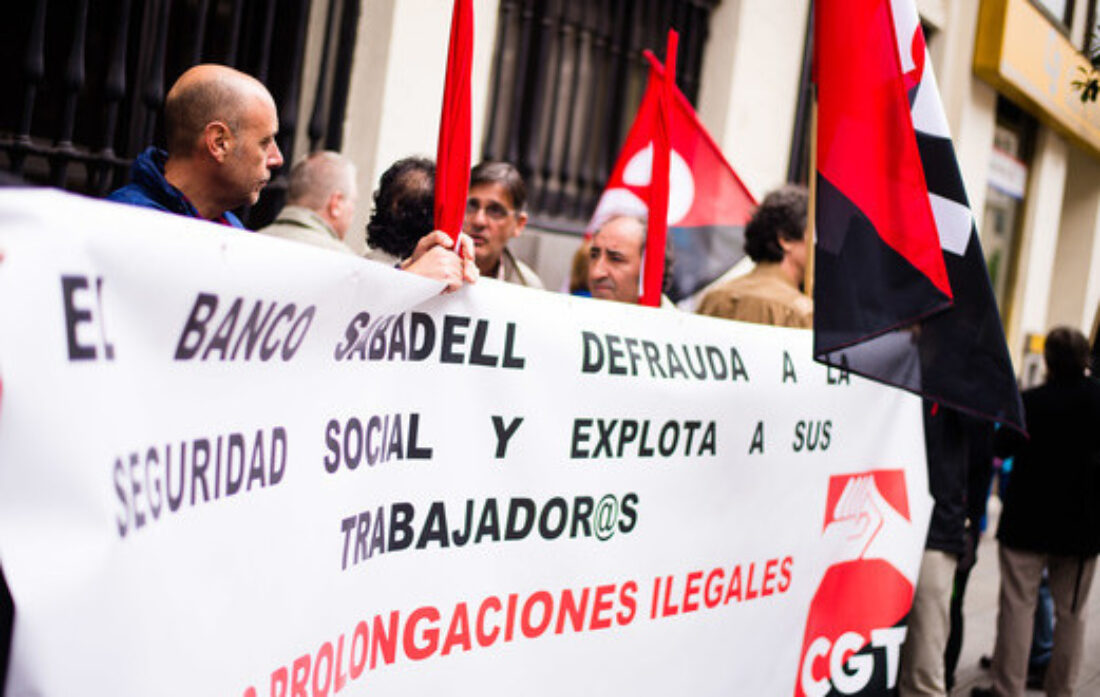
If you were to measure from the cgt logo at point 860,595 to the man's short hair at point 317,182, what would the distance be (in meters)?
2.02

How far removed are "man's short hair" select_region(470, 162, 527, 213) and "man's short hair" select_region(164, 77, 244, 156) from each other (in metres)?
1.53

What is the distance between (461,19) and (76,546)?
1414mm

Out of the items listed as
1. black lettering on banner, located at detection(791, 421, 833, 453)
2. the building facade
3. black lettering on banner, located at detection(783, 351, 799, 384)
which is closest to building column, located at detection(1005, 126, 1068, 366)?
the building facade

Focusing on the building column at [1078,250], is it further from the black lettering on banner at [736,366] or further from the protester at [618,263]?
the black lettering on banner at [736,366]

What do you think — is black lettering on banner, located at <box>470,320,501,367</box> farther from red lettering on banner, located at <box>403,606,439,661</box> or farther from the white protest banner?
red lettering on banner, located at <box>403,606,439,661</box>

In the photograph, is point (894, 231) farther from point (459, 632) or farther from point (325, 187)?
point (325, 187)

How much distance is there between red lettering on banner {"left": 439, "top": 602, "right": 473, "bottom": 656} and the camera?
2.26 meters

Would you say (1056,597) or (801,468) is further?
(1056,597)

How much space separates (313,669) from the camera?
75.6 inches

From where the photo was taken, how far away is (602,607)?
265cm

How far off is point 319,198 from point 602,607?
218 centimetres

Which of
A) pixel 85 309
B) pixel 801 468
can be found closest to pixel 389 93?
pixel 801 468

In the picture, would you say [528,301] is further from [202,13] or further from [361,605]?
[202,13]

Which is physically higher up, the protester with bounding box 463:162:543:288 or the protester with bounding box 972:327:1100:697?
the protester with bounding box 463:162:543:288
